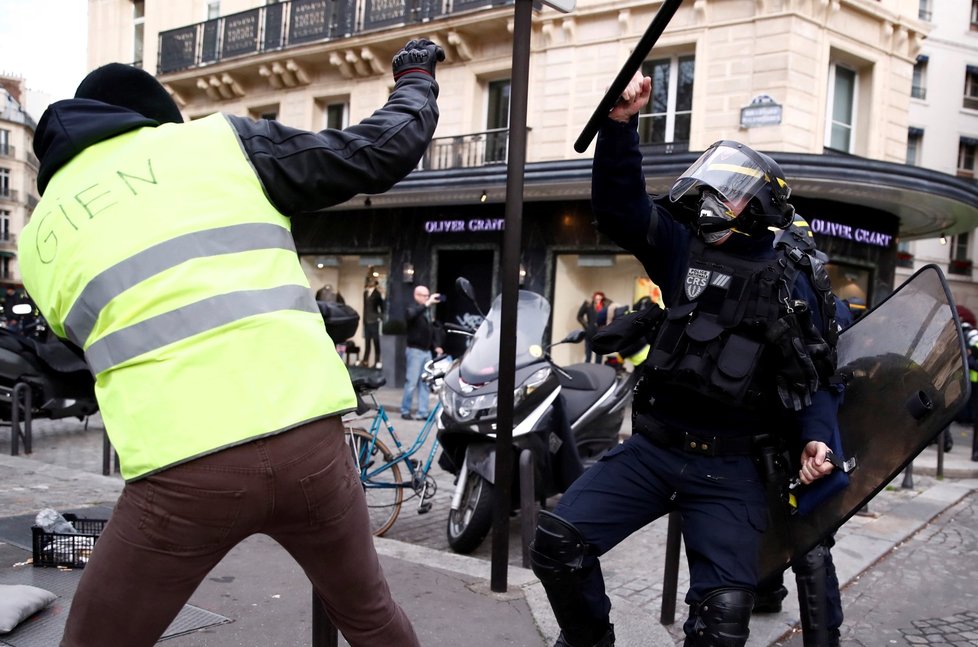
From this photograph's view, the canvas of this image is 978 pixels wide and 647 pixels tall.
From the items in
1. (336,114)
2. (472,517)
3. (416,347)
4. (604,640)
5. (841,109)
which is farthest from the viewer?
(336,114)

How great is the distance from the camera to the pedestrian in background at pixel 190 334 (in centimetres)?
167

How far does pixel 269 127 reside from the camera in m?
1.88

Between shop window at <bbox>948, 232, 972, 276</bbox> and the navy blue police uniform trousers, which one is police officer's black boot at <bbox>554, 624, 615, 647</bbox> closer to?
the navy blue police uniform trousers

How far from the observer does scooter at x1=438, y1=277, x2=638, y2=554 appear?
4.79 metres

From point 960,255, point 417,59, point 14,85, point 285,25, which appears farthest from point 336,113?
point 14,85

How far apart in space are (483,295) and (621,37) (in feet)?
18.6

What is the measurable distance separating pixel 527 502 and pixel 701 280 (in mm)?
2191

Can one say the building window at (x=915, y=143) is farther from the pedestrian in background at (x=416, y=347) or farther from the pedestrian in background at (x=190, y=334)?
the pedestrian in background at (x=190, y=334)

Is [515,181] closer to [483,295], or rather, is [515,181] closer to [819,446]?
[819,446]

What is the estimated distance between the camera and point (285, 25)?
19.5m

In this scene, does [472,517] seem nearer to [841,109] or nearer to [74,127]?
[74,127]

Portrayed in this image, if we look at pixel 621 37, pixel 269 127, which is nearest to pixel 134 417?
pixel 269 127

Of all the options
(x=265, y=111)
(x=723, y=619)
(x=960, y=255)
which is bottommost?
(x=723, y=619)

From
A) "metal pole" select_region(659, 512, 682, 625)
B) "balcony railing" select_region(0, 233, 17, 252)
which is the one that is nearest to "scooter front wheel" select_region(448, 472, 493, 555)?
"metal pole" select_region(659, 512, 682, 625)
